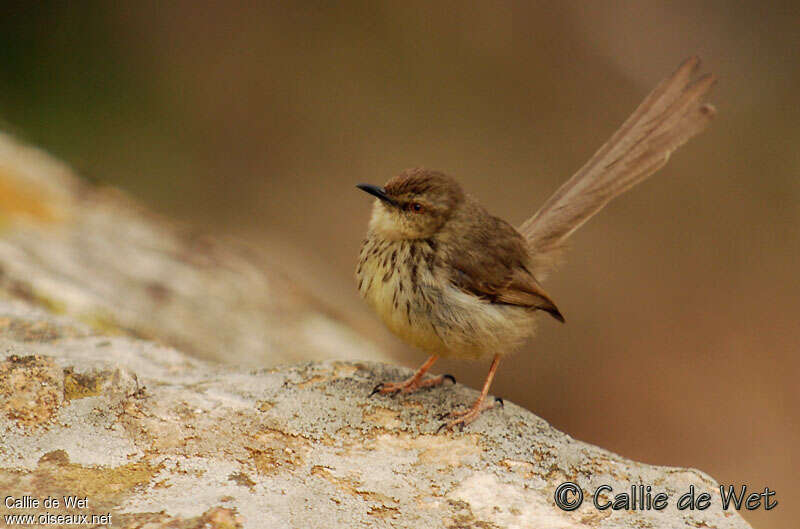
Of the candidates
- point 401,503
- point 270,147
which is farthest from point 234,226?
point 401,503

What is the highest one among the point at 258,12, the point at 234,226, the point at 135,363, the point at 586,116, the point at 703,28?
the point at 258,12

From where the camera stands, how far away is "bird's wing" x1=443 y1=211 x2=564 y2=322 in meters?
4.16

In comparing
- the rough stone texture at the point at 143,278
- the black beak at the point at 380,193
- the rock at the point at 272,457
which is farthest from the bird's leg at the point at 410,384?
the rough stone texture at the point at 143,278

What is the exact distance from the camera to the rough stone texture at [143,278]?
466 cm

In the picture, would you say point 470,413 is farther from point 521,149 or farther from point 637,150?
point 521,149

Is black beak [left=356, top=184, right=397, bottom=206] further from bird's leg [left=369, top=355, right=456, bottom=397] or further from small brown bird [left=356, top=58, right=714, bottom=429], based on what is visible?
bird's leg [left=369, top=355, right=456, bottom=397]

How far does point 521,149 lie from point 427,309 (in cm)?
625

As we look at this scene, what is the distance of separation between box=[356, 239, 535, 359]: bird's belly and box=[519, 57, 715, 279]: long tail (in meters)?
0.88

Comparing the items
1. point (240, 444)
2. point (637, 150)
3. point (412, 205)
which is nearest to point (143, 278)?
point (412, 205)

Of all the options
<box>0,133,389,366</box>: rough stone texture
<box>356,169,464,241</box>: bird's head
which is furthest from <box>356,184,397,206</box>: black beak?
<box>0,133,389,366</box>: rough stone texture

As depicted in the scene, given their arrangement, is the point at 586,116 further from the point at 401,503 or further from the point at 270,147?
the point at 401,503

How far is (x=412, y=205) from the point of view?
4238mm

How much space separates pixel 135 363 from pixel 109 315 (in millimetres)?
920

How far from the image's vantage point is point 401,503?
9.36ft
